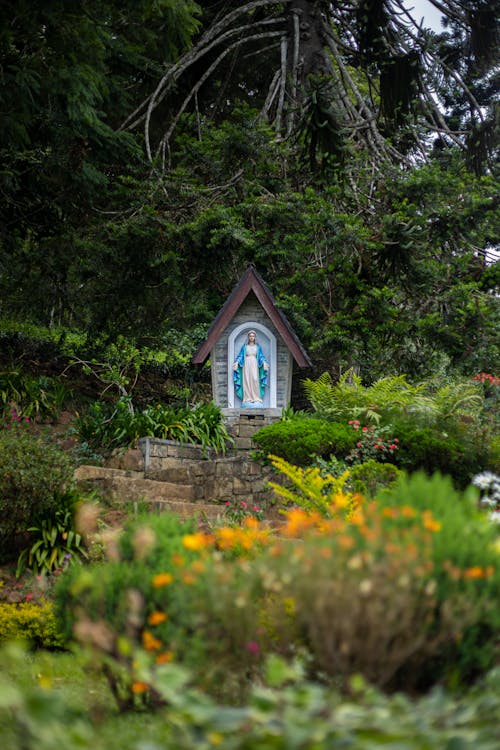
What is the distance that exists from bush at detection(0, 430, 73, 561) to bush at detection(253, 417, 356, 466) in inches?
120

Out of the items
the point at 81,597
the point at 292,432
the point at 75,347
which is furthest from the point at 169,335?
the point at 81,597

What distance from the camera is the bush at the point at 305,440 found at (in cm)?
1077

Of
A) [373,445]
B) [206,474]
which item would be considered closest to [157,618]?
[373,445]

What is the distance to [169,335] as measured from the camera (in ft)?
54.9

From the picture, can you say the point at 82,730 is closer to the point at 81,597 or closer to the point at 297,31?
the point at 81,597

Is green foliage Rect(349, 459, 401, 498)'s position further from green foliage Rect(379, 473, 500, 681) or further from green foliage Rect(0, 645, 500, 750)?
green foliage Rect(0, 645, 500, 750)

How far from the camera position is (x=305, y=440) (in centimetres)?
1076

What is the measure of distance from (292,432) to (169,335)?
251 inches

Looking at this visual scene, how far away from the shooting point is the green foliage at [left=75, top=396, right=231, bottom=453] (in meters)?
12.8

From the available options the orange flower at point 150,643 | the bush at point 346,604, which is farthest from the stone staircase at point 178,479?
the orange flower at point 150,643

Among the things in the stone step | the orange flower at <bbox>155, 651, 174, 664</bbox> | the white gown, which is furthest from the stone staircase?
the orange flower at <bbox>155, 651, 174, 664</bbox>

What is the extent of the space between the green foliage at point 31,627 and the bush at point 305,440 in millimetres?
4478

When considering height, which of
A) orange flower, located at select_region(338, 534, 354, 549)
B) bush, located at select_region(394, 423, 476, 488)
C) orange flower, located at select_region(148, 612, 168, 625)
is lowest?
orange flower, located at select_region(148, 612, 168, 625)

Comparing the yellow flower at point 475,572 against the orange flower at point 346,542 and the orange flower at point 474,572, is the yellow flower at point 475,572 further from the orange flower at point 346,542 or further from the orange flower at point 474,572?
the orange flower at point 346,542
